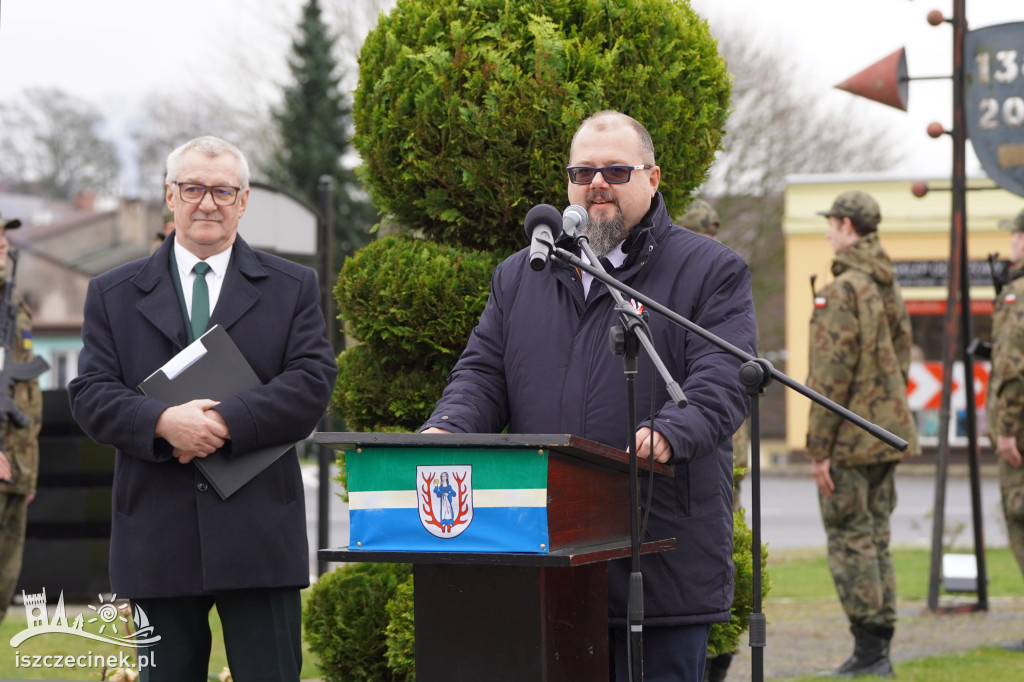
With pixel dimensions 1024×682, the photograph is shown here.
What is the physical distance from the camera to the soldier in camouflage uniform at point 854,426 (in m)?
8.05

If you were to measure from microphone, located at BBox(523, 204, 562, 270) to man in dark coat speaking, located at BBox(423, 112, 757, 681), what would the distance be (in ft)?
1.09

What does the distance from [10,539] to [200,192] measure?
4637 mm

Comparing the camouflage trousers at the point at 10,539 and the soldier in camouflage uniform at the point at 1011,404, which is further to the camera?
the soldier in camouflage uniform at the point at 1011,404

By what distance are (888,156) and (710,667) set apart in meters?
31.7

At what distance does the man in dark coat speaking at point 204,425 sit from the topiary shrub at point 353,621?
3.34 ft

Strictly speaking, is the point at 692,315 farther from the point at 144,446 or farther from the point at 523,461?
the point at 144,446

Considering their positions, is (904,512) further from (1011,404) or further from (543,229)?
(543,229)

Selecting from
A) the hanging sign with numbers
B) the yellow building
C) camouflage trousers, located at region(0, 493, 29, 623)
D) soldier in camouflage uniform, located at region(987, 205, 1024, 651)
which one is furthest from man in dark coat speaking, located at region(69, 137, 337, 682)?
the yellow building

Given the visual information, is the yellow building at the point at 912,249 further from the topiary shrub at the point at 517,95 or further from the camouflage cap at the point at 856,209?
the topiary shrub at the point at 517,95

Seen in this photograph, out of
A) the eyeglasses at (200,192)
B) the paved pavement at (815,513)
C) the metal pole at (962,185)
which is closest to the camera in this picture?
the eyeglasses at (200,192)

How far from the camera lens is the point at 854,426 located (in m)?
8.02

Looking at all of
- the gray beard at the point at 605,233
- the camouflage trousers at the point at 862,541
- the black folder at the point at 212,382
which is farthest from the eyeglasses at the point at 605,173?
the camouflage trousers at the point at 862,541

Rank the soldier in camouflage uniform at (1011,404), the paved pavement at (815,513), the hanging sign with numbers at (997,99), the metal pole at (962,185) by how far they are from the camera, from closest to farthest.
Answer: the soldier in camouflage uniform at (1011,404) → the hanging sign with numbers at (997,99) → the metal pole at (962,185) → the paved pavement at (815,513)

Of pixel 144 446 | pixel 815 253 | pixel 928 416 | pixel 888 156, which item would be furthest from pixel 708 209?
pixel 888 156
